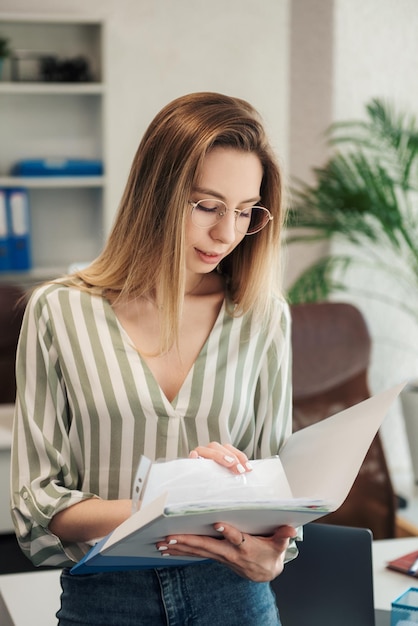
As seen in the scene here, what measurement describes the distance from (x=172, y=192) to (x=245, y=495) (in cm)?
45

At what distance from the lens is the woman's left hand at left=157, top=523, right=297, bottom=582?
1090 millimetres

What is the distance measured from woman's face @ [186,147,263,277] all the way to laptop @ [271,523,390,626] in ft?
1.66

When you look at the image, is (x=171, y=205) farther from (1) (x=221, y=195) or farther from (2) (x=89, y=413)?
(2) (x=89, y=413)

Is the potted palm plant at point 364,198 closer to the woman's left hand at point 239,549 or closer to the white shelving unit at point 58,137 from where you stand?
the white shelving unit at point 58,137

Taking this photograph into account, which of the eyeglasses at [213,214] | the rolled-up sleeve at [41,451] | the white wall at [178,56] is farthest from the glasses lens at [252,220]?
the white wall at [178,56]

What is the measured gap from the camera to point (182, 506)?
97 cm

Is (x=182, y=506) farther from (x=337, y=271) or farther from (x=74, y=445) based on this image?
(x=337, y=271)

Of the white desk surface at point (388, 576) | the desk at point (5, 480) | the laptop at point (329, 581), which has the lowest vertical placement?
the desk at point (5, 480)

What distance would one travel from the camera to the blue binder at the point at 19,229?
13.6 ft

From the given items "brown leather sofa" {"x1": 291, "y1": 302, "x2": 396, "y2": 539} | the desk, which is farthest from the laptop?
the desk

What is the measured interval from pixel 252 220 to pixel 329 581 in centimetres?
63

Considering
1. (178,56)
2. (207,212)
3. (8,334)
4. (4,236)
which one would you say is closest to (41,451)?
(207,212)

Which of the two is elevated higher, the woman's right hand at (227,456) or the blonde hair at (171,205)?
the blonde hair at (171,205)

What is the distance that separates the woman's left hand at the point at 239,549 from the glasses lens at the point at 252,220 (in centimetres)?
47
